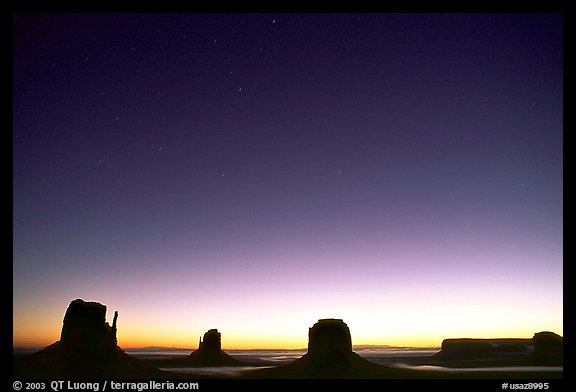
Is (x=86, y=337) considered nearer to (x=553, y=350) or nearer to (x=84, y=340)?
(x=84, y=340)

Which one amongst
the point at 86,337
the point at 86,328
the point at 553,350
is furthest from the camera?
the point at 86,337

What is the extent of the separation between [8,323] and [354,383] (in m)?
Result: 5.56

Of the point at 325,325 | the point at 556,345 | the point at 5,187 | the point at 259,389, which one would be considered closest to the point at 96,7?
the point at 5,187

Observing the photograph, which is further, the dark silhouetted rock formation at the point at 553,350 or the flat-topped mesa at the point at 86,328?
the flat-topped mesa at the point at 86,328

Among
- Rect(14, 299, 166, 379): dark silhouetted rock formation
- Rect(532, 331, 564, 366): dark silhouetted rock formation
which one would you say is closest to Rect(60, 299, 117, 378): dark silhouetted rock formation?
Rect(14, 299, 166, 379): dark silhouetted rock formation

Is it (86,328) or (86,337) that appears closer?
(86,328)

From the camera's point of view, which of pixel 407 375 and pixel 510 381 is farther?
pixel 407 375

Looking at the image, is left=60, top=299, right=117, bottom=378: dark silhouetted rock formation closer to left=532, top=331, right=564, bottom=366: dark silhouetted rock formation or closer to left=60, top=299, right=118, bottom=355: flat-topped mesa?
left=60, top=299, right=118, bottom=355: flat-topped mesa

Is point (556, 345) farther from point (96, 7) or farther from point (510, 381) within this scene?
point (96, 7)

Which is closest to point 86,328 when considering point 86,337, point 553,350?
point 86,337

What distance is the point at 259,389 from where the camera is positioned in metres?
8.23

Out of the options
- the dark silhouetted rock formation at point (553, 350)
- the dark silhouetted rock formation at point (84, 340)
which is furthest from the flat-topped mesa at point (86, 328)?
the dark silhouetted rock formation at point (553, 350)

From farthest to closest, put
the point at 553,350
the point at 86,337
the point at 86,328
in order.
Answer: the point at 86,337 → the point at 86,328 → the point at 553,350

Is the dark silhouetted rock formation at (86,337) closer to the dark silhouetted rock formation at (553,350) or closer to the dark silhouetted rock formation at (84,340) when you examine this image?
the dark silhouetted rock formation at (84,340)
